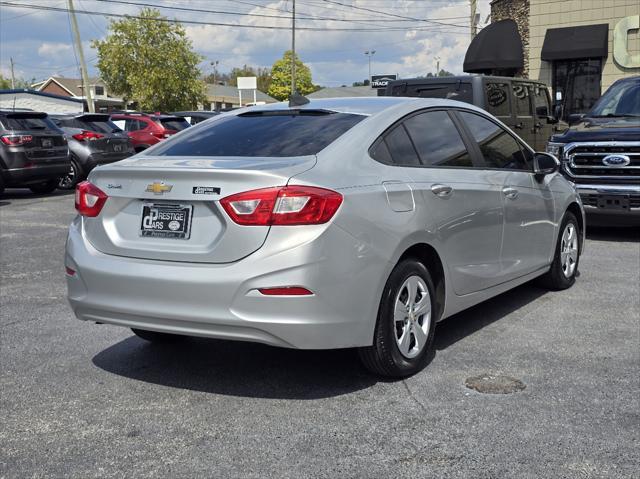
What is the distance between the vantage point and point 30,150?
47.5 feet

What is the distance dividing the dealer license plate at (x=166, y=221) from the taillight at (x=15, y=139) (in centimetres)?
1128

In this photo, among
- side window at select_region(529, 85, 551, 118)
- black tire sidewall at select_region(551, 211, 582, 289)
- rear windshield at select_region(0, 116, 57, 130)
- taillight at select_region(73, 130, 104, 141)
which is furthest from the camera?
taillight at select_region(73, 130, 104, 141)

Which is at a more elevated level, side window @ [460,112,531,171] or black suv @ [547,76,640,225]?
side window @ [460,112,531,171]

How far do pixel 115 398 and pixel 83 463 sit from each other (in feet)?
2.70

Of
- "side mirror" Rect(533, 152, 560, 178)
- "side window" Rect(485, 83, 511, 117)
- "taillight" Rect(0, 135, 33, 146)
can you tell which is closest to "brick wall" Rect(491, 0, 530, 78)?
"side window" Rect(485, 83, 511, 117)

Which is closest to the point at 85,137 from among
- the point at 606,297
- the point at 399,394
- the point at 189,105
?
the point at 606,297

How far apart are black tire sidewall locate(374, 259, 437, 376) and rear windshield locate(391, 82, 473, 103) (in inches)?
289

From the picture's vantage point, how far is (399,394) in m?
4.23

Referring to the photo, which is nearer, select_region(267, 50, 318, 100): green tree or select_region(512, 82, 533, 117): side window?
select_region(512, 82, 533, 117): side window

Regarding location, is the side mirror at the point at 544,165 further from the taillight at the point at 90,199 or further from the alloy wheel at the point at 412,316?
the taillight at the point at 90,199

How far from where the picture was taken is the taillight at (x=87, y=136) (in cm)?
1680

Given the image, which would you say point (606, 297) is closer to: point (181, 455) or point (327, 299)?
point (327, 299)

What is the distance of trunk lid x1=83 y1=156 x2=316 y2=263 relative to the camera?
3.87 metres

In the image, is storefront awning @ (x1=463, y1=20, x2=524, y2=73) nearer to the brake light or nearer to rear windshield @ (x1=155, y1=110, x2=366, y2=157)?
rear windshield @ (x1=155, y1=110, x2=366, y2=157)
